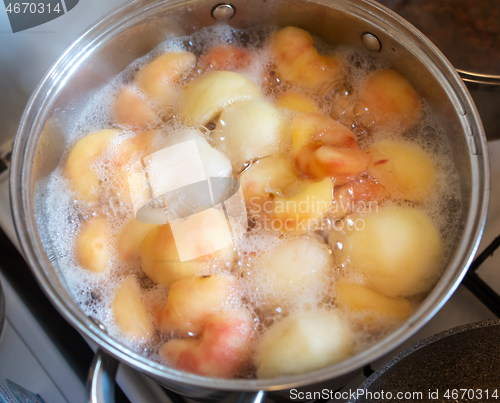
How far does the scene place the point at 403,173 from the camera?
58 cm

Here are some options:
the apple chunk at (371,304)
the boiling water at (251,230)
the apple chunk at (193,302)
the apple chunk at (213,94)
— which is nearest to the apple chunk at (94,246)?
the boiling water at (251,230)

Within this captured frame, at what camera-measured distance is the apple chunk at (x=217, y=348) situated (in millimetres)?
471

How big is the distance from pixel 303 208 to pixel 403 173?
0.16 m

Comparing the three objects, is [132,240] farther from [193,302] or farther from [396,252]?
[396,252]

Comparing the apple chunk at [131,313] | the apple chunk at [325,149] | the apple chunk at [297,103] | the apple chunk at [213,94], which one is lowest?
the apple chunk at [131,313]

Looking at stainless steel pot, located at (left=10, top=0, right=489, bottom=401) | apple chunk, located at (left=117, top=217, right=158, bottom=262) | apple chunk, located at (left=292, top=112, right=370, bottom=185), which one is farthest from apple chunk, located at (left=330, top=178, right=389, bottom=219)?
apple chunk, located at (left=117, top=217, right=158, bottom=262)

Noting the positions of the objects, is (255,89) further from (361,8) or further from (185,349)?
(185,349)

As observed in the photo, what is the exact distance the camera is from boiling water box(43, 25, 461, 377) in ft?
1.72

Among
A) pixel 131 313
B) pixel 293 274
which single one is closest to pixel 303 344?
pixel 293 274

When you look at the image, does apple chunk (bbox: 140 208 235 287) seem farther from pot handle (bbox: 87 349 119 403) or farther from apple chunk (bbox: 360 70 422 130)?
apple chunk (bbox: 360 70 422 130)

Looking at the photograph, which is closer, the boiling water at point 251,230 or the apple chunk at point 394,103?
the boiling water at point 251,230

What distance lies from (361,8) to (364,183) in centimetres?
27

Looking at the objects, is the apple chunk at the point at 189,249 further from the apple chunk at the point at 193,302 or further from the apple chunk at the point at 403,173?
the apple chunk at the point at 403,173

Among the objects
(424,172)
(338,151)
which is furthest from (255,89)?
(424,172)
